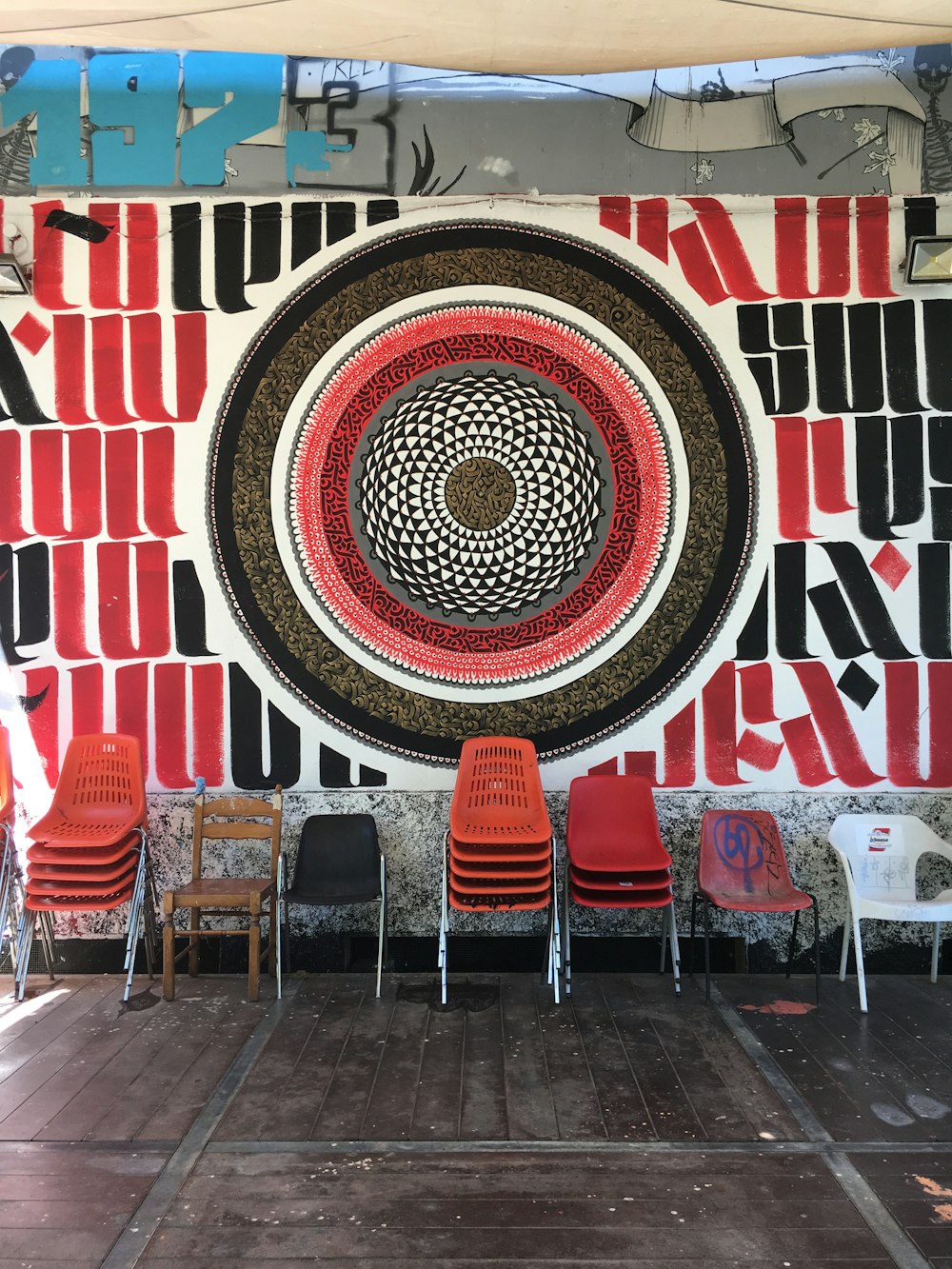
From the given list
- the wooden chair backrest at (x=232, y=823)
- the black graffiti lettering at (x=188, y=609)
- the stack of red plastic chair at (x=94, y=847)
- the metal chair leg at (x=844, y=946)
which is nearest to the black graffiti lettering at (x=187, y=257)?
the black graffiti lettering at (x=188, y=609)

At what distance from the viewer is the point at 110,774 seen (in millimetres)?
4930

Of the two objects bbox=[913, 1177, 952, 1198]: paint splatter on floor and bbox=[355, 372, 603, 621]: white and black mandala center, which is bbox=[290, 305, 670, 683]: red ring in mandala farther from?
bbox=[913, 1177, 952, 1198]: paint splatter on floor

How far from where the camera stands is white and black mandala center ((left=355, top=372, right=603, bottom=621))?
509 cm

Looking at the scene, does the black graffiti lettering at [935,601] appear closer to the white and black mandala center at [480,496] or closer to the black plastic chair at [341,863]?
the white and black mandala center at [480,496]

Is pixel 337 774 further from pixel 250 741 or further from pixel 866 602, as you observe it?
pixel 866 602

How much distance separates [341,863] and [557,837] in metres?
1.12

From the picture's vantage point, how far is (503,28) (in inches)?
156

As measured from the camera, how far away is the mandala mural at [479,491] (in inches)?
199

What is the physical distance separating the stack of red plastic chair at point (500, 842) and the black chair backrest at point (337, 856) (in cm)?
45

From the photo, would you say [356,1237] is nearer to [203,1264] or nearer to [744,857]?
[203,1264]

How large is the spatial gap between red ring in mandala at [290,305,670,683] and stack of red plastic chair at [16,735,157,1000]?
138 centimetres

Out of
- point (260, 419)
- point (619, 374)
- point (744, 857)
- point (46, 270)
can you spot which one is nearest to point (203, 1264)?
point (744, 857)

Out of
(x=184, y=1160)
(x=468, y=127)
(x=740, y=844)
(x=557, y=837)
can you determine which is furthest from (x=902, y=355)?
(x=184, y=1160)

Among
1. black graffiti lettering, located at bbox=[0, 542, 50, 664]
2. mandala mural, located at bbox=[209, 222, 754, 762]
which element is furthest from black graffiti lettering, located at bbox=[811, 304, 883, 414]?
black graffiti lettering, located at bbox=[0, 542, 50, 664]
